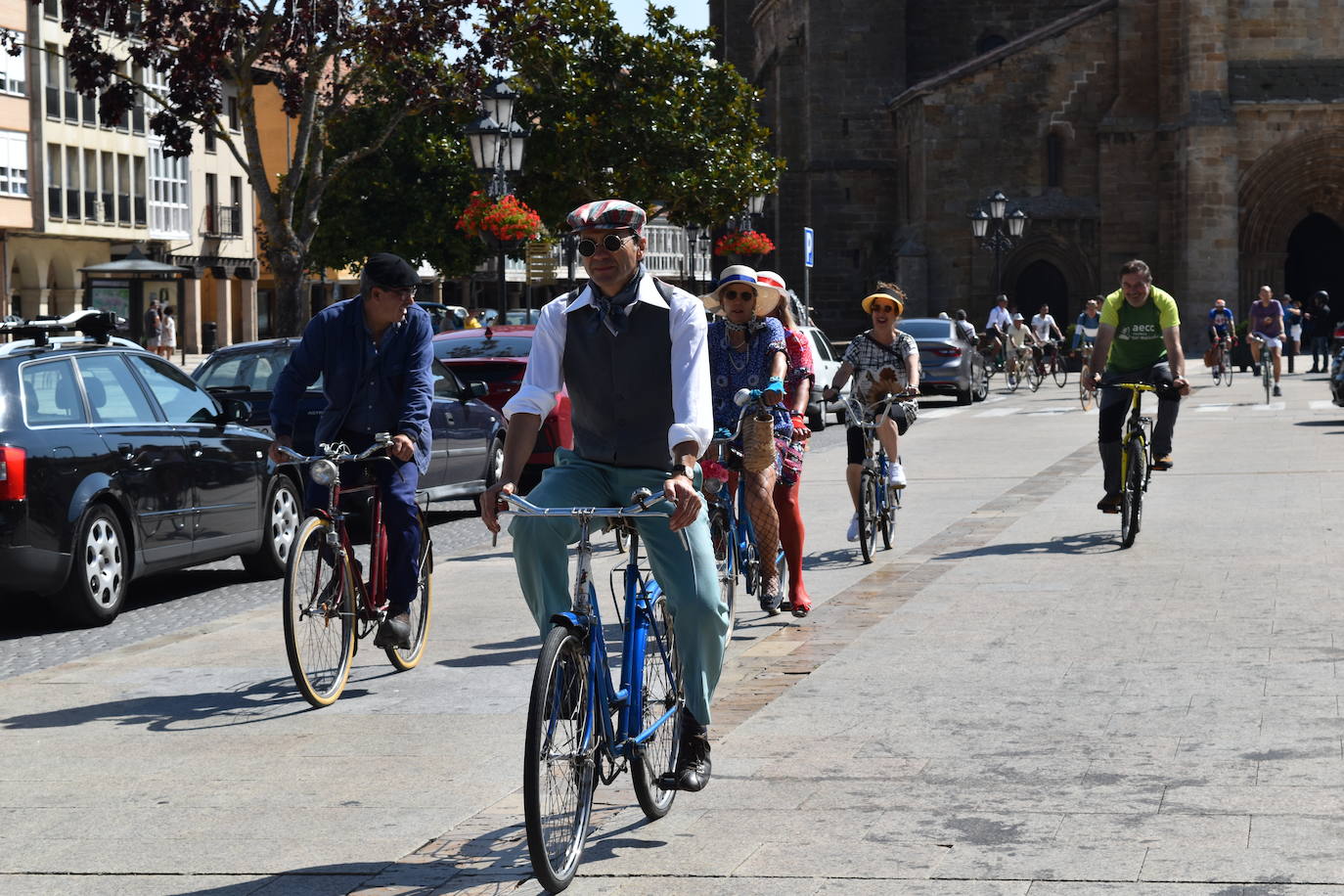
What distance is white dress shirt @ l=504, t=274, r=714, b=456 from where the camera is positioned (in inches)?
215

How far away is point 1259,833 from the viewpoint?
533 centimetres

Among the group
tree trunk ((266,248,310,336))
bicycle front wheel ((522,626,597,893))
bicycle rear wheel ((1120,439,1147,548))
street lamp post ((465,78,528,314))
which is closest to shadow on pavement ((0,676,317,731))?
bicycle front wheel ((522,626,597,893))

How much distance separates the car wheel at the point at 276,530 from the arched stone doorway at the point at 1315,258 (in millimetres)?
45413

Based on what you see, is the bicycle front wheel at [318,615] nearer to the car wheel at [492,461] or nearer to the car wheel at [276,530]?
the car wheel at [276,530]

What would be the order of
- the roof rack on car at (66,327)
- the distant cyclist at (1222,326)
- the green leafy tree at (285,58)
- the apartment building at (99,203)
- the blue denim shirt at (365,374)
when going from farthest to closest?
the apartment building at (99,203), the distant cyclist at (1222,326), the green leafy tree at (285,58), the roof rack on car at (66,327), the blue denim shirt at (365,374)

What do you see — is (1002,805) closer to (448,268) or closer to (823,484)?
(823,484)

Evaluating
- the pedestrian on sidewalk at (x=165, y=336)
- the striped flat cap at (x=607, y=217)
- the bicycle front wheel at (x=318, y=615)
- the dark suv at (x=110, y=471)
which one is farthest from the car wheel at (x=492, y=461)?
the pedestrian on sidewalk at (x=165, y=336)

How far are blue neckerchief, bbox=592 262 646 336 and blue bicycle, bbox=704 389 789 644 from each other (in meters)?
2.96

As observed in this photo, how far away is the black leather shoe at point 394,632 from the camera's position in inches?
316

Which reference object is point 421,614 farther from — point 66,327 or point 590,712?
point 66,327

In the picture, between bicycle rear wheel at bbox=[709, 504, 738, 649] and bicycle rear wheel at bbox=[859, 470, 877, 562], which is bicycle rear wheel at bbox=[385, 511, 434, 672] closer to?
bicycle rear wheel at bbox=[709, 504, 738, 649]

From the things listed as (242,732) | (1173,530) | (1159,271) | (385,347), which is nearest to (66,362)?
(385,347)

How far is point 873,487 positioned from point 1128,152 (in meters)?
43.4

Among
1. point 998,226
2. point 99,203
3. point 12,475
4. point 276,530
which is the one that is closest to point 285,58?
point 276,530
